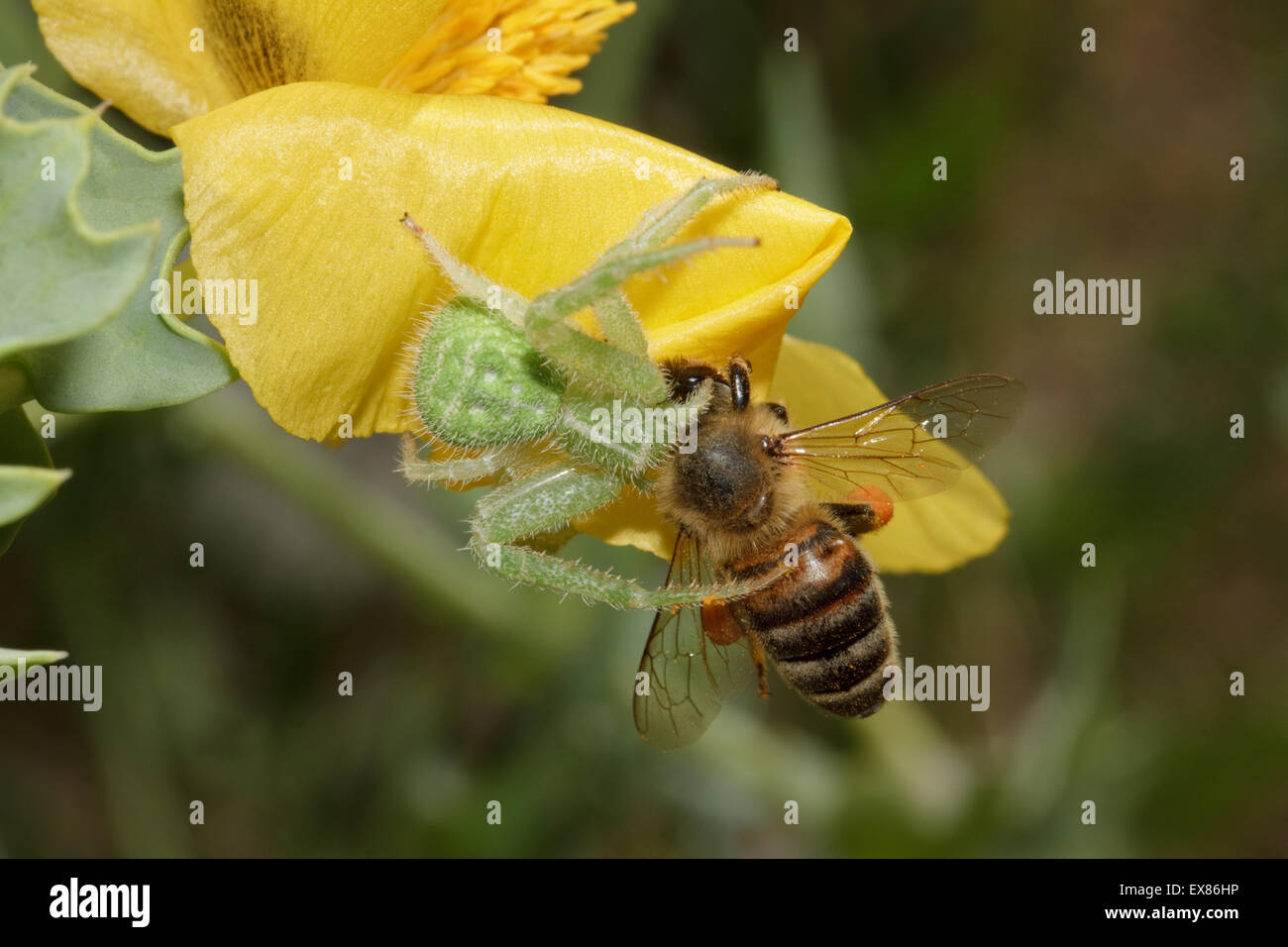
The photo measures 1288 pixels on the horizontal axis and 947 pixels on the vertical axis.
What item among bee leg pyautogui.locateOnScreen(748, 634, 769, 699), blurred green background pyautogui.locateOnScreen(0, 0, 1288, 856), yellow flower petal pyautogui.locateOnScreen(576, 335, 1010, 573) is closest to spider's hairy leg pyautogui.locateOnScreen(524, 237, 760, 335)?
yellow flower petal pyautogui.locateOnScreen(576, 335, 1010, 573)

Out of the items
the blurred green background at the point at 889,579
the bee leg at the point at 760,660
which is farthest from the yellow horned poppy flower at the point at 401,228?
the blurred green background at the point at 889,579

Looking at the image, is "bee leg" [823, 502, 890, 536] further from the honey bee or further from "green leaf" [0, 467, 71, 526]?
"green leaf" [0, 467, 71, 526]

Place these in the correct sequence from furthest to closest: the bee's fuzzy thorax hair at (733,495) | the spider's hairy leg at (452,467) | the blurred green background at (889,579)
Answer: the blurred green background at (889,579), the bee's fuzzy thorax hair at (733,495), the spider's hairy leg at (452,467)

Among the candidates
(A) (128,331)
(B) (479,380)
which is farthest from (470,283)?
(A) (128,331)

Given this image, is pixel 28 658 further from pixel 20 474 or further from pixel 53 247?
pixel 53 247

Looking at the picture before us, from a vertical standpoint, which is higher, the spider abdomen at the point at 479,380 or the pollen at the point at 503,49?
the pollen at the point at 503,49

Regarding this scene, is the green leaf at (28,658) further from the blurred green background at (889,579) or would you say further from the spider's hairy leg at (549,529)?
the blurred green background at (889,579)
